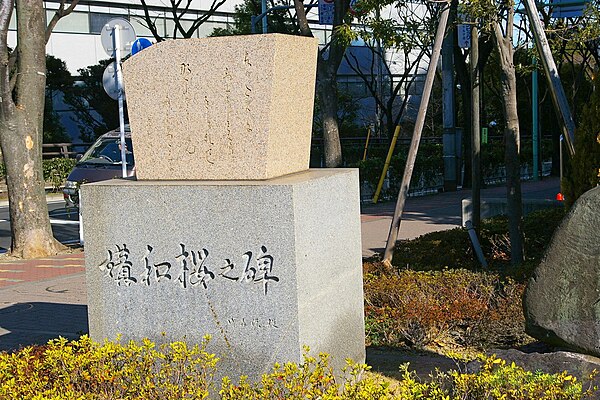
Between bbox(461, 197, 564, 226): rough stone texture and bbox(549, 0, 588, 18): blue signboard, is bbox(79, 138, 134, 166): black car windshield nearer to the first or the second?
bbox(461, 197, 564, 226): rough stone texture

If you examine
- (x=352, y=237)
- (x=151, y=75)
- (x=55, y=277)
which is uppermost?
(x=151, y=75)

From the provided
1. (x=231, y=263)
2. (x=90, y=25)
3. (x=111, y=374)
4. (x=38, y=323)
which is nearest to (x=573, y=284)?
(x=231, y=263)

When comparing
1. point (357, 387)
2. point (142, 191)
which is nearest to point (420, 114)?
point (142, 191)

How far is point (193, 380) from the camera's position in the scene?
4680 millimetres

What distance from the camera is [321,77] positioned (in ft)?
65.8

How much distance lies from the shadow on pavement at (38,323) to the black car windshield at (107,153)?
8470 millimetres

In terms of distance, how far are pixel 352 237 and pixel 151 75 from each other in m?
1.55

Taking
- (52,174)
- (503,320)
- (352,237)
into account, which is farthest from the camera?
(52,174)

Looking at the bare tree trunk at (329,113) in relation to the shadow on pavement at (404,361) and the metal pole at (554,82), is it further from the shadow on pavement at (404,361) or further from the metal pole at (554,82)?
the shadow on pavement at (404,361)

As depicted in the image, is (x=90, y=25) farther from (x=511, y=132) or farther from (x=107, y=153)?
(x=511, y=132)

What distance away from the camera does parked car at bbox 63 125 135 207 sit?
17.2m

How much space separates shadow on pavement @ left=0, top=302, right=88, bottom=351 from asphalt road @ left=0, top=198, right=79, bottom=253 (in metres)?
6.10

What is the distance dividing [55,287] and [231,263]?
6.39 metres

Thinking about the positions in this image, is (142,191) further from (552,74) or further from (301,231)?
(552,74)
